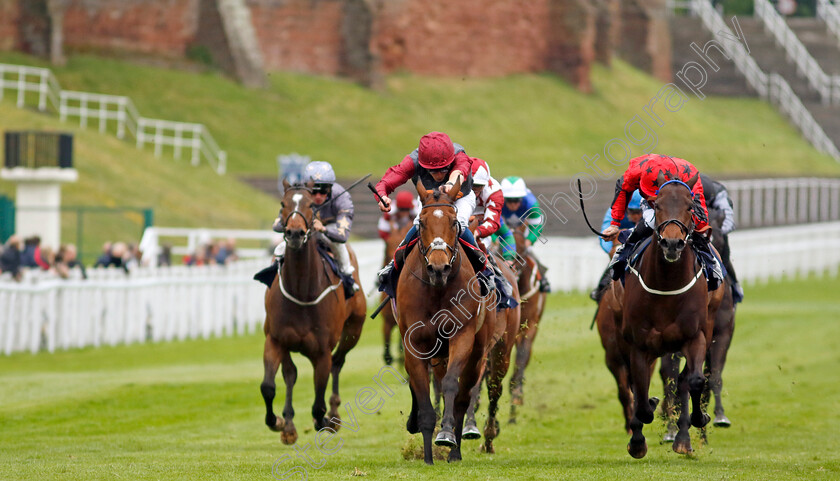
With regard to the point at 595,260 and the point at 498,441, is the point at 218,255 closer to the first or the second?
the point at 595,260

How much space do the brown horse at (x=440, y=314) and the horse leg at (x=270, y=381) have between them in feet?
5.10

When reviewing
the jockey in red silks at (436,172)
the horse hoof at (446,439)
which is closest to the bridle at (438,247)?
the jockey in red silks at (436,172)

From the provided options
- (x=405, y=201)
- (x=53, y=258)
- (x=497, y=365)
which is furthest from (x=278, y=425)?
(x=53, y=258)

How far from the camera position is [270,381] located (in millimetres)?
11352

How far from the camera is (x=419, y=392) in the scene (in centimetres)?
991

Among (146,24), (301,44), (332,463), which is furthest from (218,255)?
(301,44)

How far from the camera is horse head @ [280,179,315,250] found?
1095cm

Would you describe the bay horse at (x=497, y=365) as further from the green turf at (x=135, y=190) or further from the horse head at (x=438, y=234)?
the green turf at (x=135, y=190)

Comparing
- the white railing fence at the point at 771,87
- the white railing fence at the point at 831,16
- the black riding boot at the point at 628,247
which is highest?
the white railing fence at the point at 831,16

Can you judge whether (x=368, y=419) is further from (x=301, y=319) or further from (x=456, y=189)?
(x=456, y=189)

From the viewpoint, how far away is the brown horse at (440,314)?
9.61 meters

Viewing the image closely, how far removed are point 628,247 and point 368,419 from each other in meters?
4.39

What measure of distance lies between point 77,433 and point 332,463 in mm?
3546

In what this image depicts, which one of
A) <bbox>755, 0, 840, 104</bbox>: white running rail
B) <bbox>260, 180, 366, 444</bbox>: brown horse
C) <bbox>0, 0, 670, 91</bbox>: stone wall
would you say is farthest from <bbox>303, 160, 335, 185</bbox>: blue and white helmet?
<bbox>755, 0, 840, 104</bbox>: white running rail
